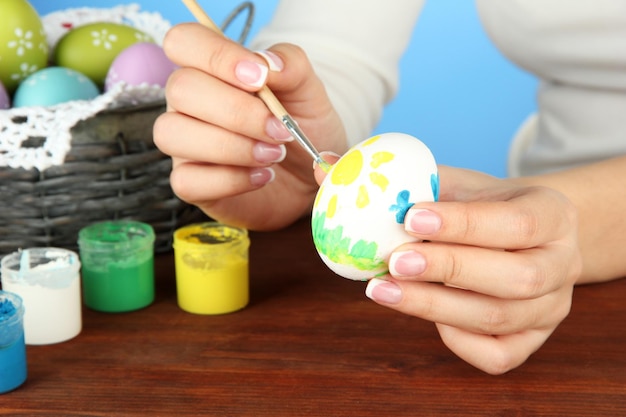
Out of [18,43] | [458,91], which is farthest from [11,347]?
[458,91]

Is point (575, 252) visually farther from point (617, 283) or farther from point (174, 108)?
point (174, 108)

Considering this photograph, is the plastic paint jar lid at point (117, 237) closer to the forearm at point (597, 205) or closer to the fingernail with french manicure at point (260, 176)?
the fingernail with french manicure at point (260, 176)

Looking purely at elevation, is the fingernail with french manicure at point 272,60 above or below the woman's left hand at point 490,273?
above

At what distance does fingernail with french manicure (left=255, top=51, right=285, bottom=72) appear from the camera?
854 millimetres

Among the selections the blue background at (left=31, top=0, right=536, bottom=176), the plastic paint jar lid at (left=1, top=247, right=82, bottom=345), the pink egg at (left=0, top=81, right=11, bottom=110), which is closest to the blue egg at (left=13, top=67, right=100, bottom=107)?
the pink egg at (left=0, top=81, right=11, bottom=110)

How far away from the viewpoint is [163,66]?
1.14 metres

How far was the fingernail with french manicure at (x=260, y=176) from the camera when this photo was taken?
93 cm

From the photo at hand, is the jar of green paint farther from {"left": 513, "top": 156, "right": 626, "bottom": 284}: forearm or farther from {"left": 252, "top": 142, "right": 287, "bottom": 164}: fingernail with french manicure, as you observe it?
{"left": 513, "top": 156, "right": 626, "bottom": 284}: forearm

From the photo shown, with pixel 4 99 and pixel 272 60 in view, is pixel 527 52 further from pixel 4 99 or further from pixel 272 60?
pixel 4 99

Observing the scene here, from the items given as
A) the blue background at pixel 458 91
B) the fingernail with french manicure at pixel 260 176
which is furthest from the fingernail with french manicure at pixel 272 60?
the blue background at pixel 458 91

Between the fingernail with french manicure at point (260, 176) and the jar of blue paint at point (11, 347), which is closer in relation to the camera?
the jar of blue paint at point (11, 347)

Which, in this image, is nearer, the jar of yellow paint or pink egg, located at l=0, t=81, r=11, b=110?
the jar of yellow paint

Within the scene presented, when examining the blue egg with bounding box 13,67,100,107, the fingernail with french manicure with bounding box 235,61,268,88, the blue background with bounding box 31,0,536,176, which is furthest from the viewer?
the blue background with bounding box 31,0,536,176

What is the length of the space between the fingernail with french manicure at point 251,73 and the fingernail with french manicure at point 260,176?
0.41 ft
